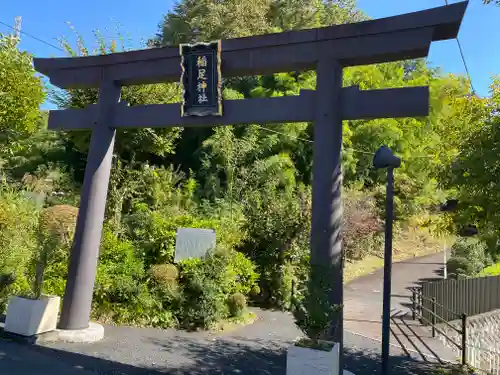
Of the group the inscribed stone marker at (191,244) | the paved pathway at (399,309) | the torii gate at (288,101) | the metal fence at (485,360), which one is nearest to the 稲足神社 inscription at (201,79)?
the torii gate at (288,101)

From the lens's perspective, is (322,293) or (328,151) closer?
(322,293)

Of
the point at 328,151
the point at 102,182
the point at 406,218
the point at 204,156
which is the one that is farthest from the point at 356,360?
the point at 406,218

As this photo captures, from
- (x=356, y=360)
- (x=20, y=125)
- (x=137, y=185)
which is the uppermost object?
(x=20, y=125)

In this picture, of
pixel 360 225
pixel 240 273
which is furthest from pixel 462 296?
pixel 240 273

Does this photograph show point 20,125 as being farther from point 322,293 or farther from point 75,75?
point 322,293

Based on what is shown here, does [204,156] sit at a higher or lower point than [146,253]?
higher

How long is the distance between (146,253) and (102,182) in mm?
2642

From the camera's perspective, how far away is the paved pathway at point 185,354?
5.00m

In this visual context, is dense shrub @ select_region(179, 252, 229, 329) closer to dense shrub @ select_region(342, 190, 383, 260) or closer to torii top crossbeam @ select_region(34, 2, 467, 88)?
torii top crossbeam @ select_region(34, 2, 467, 88)

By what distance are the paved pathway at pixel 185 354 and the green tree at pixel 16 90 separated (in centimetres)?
502

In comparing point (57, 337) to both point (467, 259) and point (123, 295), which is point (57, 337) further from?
point (467, 259)

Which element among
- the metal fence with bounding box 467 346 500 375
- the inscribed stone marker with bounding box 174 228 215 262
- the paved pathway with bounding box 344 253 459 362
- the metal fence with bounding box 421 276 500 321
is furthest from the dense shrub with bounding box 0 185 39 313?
the metal fence with bounding box 467 346 500 375

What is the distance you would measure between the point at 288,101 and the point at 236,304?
15.6 ft

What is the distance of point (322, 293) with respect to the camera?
13.5 ft
